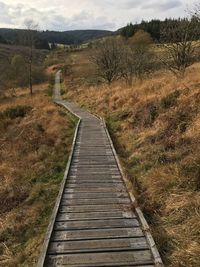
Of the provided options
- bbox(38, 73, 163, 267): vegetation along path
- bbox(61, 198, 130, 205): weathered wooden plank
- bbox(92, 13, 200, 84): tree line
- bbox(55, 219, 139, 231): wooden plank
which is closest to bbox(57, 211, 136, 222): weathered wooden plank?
bbox(38, 73, 163, 267): vegetation along path

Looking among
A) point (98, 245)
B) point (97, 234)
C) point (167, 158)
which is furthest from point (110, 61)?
point (98, 245)

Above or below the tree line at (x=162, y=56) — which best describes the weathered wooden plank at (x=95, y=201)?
below

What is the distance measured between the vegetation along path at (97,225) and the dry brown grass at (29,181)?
0.52m

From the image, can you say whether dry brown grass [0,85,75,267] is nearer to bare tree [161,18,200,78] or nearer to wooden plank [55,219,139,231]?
wooden plank [55,219,139,231]

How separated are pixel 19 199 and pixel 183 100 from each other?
23.5 ft

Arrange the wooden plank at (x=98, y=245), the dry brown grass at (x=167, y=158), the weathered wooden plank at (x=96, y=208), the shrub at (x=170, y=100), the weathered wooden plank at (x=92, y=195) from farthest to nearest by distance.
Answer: the shrub at (x=170, y=100), the weathered wooden plank at (x=92, y=195), the weathered wooden plank at (x=96, y=208), the dry brown grass at (x=167, y=158), the wooden plank at (x=98, y=245)

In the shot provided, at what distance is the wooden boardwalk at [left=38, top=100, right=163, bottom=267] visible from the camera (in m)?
6.21

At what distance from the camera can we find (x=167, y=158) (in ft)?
33.5

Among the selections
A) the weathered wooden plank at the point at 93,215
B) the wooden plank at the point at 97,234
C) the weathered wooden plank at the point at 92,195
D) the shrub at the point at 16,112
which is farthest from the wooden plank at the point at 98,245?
the shrub at the point at 16,112

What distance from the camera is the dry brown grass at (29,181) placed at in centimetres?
778

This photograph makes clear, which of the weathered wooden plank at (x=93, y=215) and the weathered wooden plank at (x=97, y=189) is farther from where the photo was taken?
the weathered wooden plank at (x=97, y=189)

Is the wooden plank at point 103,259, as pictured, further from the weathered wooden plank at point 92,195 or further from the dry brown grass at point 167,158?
the weathered wooden plank at point 92,195

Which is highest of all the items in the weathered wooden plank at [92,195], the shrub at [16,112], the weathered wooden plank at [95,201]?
the weathered wooden plank at [95,201]

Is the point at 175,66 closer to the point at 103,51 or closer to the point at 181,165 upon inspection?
the point at 103,51
